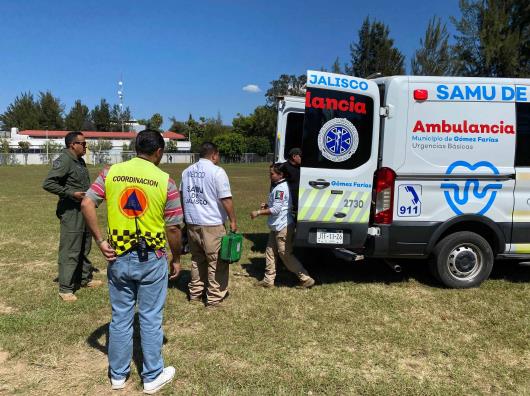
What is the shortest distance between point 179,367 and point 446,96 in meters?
4.10

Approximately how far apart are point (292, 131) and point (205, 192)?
285 centimetres

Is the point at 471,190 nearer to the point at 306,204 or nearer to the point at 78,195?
the point at 306,204

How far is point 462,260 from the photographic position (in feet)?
17.9

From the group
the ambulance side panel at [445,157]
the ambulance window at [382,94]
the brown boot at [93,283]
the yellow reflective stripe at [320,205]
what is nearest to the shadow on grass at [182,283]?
Result: the brown boot at [93,283]

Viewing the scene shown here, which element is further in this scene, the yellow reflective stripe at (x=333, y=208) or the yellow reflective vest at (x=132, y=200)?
the yellow reflective stripe at (x=333, y=208)

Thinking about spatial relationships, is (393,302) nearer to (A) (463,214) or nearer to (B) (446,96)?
(A) (463,214)

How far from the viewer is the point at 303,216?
513 cm

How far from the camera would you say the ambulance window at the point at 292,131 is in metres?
7.14

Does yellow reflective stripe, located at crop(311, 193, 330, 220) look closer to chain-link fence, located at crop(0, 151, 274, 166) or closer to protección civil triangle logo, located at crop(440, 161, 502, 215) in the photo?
protección civil triangle logo, located at crop(440, 161, 502, 215)

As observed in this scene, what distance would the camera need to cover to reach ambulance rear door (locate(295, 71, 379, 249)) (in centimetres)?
496

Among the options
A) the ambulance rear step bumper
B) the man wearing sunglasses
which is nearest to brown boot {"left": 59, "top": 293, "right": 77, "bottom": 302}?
the man wearing sunglasses

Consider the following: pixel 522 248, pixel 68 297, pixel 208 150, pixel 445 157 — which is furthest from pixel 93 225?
pixel 522 248

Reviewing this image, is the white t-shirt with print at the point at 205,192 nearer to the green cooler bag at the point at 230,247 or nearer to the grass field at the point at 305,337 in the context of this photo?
the green cooler bag at the point at 230,247

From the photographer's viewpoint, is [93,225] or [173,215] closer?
[93,225]
